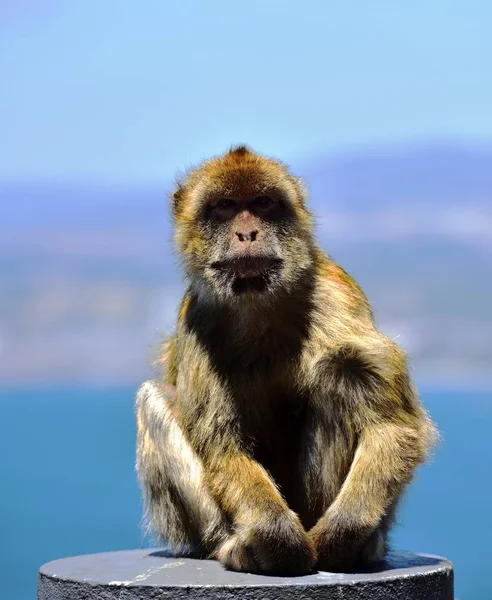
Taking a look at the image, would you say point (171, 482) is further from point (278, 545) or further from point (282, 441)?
point (278, 545)

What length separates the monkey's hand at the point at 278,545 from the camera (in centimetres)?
618

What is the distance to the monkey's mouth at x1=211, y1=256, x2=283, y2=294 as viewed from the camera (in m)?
6.28

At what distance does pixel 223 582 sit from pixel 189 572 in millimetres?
426

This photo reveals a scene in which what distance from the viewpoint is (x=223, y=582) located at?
6.02 m

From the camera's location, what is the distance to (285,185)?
21.8 feet

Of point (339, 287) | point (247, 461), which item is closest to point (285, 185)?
point (339, 287)

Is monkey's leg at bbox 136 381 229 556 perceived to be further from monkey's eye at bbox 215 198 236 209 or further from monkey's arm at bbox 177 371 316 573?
monkey's eye at bbox 215 198 236 209

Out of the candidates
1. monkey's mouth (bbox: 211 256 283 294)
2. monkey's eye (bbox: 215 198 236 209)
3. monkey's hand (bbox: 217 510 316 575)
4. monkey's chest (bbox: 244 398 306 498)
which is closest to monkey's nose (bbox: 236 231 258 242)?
monkey's mouth (bbox: 211 256 283 294)

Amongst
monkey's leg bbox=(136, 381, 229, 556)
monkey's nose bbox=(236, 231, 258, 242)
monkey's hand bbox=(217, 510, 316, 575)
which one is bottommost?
monkey's hand bbox=(217, 510, 316, 575)

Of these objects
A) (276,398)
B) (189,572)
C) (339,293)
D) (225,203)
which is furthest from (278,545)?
(225,203)

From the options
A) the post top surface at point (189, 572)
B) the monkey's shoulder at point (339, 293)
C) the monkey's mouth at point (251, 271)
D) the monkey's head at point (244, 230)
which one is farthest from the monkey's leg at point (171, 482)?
the monkey's shoulder at point (339, 293)

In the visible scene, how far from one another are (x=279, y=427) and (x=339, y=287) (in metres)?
0.93

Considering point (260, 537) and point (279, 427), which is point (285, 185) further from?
point (260, 537)

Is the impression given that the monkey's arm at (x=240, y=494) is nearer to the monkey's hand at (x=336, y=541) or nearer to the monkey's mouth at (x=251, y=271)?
the monkey's hand at (x=336, y=541)
